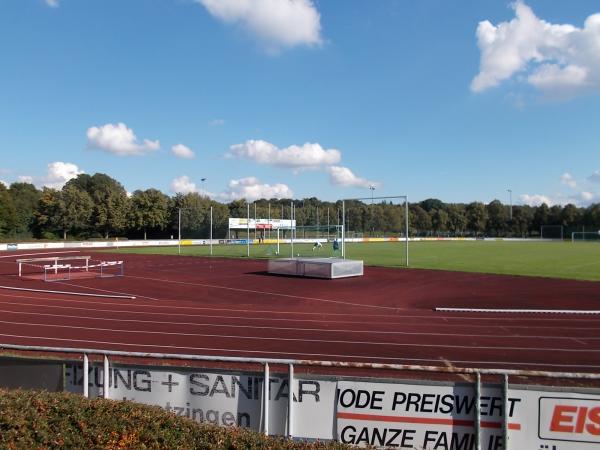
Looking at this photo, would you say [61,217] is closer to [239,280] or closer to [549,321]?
[239,280]

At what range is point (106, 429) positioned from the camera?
16.1 ft

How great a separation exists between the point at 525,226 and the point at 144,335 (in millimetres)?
135865

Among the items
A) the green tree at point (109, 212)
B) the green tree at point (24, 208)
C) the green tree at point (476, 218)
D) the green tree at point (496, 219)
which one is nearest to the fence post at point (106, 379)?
the green tree at point (109, 212)

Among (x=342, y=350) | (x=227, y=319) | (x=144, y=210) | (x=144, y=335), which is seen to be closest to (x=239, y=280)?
(x=227, y=319)

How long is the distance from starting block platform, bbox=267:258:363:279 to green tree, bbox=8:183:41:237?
65.0 metres

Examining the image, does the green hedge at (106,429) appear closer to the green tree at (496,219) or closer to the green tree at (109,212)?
the green tree at (109,212)

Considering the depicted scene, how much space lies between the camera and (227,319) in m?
15.4

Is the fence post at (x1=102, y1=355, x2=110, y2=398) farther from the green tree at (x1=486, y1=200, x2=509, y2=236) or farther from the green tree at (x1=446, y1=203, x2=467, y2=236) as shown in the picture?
the green tree at (x1=486, y1=200, x2=509, y2=236)

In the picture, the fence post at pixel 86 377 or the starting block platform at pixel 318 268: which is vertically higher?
the fence post at pixel 86 377

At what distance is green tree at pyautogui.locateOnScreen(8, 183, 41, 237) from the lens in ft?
266

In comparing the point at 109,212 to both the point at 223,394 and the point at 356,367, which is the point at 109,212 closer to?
the point at 223,394

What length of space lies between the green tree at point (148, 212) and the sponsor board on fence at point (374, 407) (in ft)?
270

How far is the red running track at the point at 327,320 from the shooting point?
1155 cm

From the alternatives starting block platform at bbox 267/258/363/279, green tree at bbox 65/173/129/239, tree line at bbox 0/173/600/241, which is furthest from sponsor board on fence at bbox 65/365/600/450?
green tree at bbox 65/173/129/239
